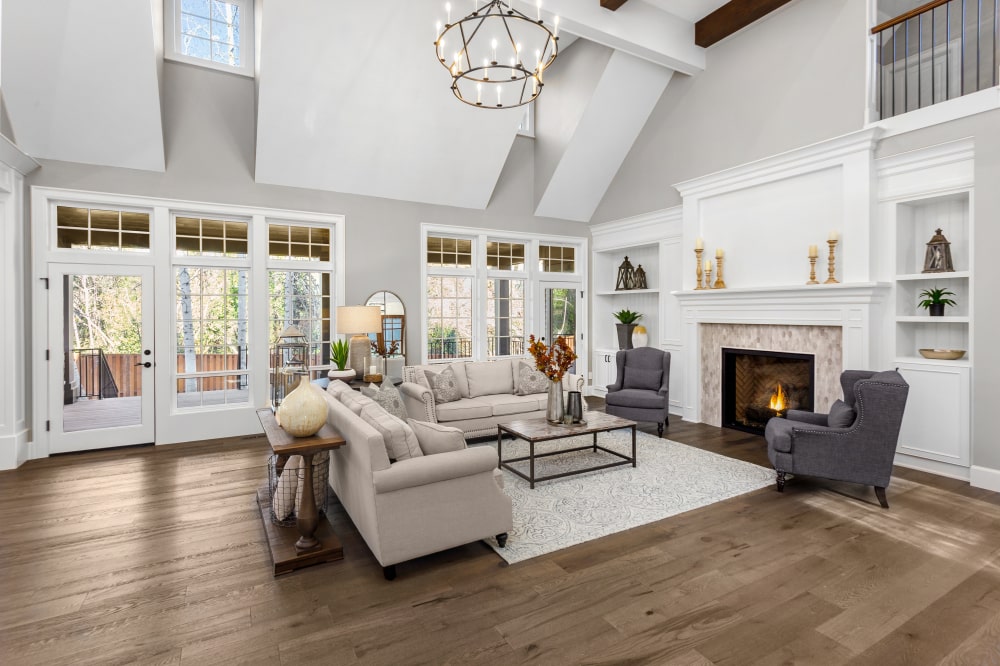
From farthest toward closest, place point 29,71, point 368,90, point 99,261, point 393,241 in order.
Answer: point 393,241, point 368,90, point 99,261, point 29,71

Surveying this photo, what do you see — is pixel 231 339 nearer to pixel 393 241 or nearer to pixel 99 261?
pixel 99 261

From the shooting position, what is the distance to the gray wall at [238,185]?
527 centimetres

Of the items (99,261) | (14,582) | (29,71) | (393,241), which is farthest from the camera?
(393,241)

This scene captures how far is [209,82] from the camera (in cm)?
548

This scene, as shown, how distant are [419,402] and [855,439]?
12.1 ft

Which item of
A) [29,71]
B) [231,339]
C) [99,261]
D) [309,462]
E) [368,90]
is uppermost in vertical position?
[368,90]

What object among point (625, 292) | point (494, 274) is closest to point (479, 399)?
point (494, 274)

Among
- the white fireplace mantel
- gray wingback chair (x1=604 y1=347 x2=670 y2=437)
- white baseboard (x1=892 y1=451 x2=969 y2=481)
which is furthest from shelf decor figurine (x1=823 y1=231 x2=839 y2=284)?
gray wingback chair (x1=604 y1=347 x2=670 y2=437)

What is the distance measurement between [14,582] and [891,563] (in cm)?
471

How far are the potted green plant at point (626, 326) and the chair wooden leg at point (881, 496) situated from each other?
4.16 metres

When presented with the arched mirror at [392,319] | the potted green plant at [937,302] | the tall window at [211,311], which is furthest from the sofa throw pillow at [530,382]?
the potted green plant at [937,302]

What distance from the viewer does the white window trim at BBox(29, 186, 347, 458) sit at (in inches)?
193

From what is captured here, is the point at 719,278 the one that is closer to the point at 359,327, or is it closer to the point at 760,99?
the point at 760,99

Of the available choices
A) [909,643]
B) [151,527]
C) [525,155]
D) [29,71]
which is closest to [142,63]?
[29,71]
